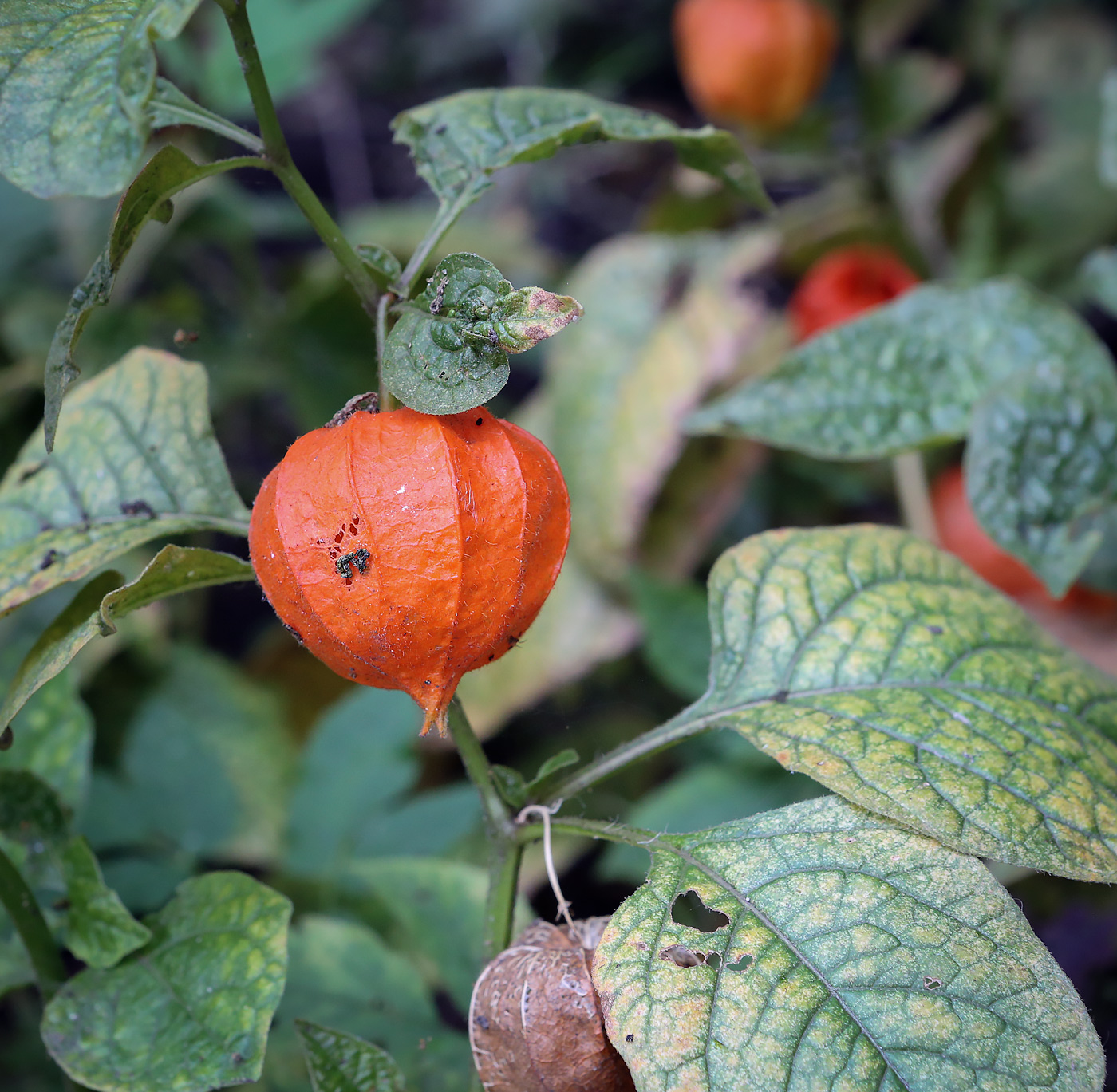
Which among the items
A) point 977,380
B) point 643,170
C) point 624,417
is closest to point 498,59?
point 643,170

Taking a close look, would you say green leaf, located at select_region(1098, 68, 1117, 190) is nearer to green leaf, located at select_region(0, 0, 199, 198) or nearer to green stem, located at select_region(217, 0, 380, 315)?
green stem, located at select_region(217, 0, 380, 315)

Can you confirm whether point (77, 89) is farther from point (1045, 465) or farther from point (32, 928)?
point (1045, 465)

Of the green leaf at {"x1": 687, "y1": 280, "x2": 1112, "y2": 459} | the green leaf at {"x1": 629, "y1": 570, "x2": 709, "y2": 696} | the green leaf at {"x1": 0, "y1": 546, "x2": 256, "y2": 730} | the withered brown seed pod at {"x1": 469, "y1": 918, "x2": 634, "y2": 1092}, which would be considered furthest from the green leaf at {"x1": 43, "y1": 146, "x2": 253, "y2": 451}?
the green leaf at {"x1": 629, "y1": 570, "x2": 709, "y2": 696}

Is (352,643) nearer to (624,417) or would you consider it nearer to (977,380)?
(977,380)

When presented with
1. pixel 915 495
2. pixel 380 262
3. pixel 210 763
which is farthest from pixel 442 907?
pixel 915 495

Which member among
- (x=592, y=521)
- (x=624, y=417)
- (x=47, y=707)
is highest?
(x=47, y=707)

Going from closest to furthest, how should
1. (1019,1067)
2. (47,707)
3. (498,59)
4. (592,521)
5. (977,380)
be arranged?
(1019,1067), (47,707), (977,380), (592,521), (498,59)
